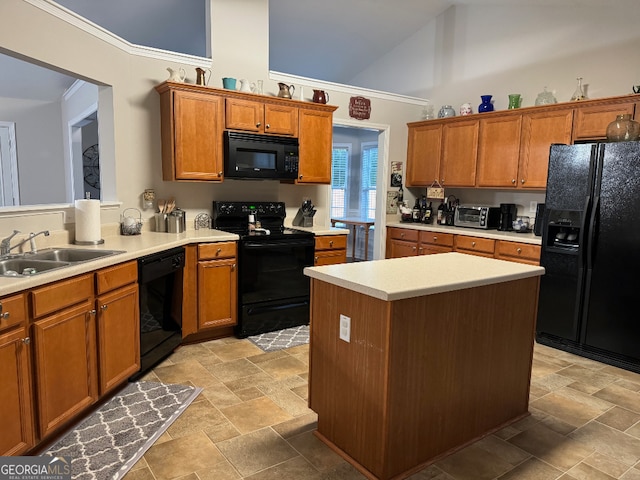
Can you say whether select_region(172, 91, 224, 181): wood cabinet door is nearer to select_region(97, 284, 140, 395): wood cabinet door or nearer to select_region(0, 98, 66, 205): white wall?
select_region(97, 284, 140, 395): wood cabinet door

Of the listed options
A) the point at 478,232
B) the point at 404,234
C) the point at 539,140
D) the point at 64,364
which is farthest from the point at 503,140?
the point at 64,364

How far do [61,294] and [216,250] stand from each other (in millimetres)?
1528

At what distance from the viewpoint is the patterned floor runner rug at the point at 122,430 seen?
2.04 metres

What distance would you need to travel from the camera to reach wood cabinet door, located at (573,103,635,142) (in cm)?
382

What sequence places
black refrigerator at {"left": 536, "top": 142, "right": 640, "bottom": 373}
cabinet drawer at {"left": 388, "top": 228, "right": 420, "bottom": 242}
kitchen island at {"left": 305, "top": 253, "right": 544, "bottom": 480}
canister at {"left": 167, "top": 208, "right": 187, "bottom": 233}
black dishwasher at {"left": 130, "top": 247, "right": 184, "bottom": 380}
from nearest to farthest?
kitchen island at {"left": 305, "top": 253, "right": 544, "bottom": 480} < black dishwasher at {"left": 130, "top": 247, "right": 184, "bottom": 380} < black refrigerator at {"left": 536, "top": 142, "right": 640, "bottom": 373} < canister at {"left": 167, "top": 208, "right": 187, "bottom": 233} < cabinet drawer at {"left": 388, "top": 228, "right": 420, "bottom": 242}

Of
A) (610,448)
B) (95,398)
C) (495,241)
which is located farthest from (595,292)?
(95,398)

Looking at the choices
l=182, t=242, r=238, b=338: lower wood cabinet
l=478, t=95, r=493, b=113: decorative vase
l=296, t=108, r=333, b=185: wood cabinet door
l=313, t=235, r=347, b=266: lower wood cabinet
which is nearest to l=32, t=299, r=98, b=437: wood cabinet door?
l=182, t=242, r=238, b=338: lower wood cabinet

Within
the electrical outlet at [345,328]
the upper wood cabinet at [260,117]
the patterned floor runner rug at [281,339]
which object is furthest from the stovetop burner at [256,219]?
the electrical outlet at [345,328]

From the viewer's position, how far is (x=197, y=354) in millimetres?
3453

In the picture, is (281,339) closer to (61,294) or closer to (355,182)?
(61,294)

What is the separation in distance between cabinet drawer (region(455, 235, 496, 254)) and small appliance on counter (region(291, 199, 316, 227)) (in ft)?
5.37

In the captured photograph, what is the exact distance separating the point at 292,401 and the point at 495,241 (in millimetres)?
2791

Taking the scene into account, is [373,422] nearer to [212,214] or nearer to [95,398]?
[95,398]

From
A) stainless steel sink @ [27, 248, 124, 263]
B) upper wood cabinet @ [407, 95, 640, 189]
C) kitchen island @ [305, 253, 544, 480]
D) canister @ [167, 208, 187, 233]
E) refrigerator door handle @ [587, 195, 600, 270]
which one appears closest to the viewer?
kitchen island @ [305, 253, 544, 480]
